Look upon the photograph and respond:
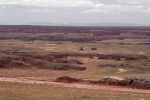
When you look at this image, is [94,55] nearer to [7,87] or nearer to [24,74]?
[24,74]

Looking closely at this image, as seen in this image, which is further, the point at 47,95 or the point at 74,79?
the point at 74,79

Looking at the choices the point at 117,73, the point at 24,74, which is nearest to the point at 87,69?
the point at 117,73

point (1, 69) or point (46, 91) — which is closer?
point (46, 91)

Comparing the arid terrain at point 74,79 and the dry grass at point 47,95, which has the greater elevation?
the dry grass at point 47,95

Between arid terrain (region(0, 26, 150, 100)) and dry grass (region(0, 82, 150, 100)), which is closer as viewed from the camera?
dry grass (region(0, 82, 150, 100))

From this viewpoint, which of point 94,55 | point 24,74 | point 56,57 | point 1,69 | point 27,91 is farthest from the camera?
point 94,55

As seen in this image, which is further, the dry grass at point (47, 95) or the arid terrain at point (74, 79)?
the arid terrain at point (74, 79)

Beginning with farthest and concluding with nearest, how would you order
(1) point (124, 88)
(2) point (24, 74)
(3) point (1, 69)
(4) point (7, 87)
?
(3) point (1, 69), (2) point (24, 74), (1) point (124, 88), (4) point (7, 87)

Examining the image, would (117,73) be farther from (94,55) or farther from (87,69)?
(94,55)

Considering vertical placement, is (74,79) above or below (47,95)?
below

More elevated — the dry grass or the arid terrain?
the dry grass
